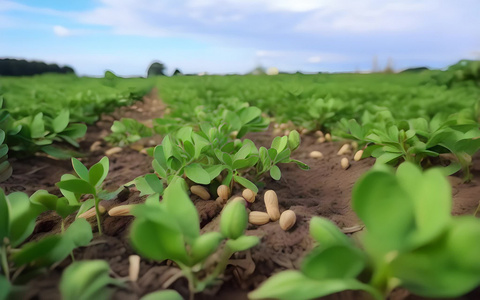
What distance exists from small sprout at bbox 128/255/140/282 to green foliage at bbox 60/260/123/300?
12 centimetres

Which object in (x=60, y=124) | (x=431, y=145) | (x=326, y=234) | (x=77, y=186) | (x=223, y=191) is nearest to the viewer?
(x=326, y=234)

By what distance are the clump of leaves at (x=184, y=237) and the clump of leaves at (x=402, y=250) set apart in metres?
0.16

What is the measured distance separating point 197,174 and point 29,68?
1164cm

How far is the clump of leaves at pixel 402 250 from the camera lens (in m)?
0.53

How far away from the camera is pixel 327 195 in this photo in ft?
4.76

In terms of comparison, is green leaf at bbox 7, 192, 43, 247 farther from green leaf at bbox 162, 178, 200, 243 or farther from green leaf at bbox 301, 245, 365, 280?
green leaf at bbox 301, 245, 365, 280

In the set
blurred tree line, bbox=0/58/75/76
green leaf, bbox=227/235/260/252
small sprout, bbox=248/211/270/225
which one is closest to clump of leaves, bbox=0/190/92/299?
green leaf, bbox=227/235/260/252

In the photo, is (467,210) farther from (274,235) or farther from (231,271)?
(231,271)

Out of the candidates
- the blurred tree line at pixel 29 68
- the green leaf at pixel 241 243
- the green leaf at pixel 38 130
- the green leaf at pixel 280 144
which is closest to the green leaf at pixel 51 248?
the green leaf at pixel 241 243

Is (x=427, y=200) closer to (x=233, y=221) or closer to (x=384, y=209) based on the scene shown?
(x=384, y=209)

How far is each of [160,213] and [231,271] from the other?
25cm

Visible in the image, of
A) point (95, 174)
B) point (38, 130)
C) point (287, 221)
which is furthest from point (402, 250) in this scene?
point (38, 130)

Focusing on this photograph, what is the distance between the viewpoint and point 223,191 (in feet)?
3.94

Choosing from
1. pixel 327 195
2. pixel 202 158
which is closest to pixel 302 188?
pixel 327 195
